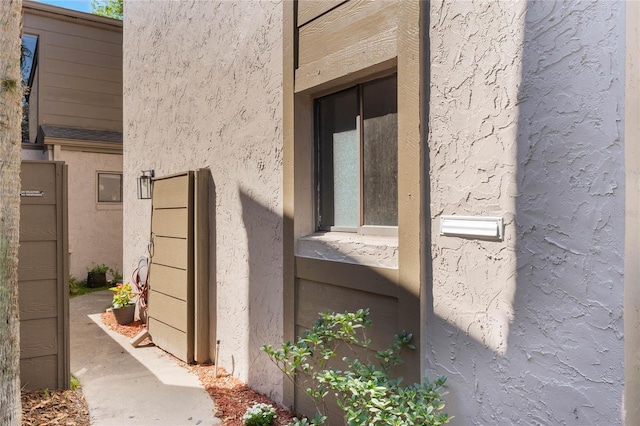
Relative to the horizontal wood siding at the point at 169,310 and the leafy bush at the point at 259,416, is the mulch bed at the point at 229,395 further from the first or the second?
the horizontal wood siding at the point at 169,310

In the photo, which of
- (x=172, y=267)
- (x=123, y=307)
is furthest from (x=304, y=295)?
(x=123, y=307)

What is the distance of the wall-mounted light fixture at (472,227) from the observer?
2.33 m

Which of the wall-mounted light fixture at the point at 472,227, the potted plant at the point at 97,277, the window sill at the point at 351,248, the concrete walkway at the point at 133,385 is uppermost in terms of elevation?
the wall-mounted light fixture at the point at 472,227

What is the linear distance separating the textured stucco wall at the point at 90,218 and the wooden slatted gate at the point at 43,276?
665 centimetres

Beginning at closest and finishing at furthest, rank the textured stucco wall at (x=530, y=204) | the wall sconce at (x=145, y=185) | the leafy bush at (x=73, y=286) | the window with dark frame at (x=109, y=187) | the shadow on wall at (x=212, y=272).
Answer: the textured stucco wall at (x=530, y=204), the shadow on wall at (x=212, y=272), the wall sconce at (x=145, y=185), the leafy bush at (x=73, y=286), the window with dark frame at (x=109, y=187)

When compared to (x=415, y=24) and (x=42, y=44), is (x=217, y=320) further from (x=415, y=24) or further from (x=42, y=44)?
(x=42, y=44)

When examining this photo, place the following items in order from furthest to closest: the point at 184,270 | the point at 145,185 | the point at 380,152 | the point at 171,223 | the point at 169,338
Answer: the point at 145,185
the point at 171,223
the point at 169,338
the point at 184,270
the point at 380,152

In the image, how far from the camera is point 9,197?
2.60 m

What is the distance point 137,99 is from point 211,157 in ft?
9.20

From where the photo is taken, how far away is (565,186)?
2080mm

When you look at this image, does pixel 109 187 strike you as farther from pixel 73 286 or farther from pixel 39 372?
pixel 39 372

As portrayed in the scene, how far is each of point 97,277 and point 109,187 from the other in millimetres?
2065

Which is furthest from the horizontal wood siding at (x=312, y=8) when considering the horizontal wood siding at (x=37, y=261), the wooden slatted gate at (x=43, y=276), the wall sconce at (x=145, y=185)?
the wall sconce at (x=145, y=185)

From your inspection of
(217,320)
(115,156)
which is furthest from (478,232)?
(115,156)
